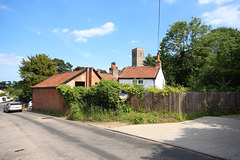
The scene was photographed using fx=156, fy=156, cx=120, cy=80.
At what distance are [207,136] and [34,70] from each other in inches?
1373

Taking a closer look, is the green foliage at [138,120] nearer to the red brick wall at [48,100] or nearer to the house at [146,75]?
the red brick wall at [48,100]

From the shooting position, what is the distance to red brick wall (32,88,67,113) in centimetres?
1732

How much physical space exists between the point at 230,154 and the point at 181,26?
3126 cm

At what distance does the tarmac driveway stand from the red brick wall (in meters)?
11.5

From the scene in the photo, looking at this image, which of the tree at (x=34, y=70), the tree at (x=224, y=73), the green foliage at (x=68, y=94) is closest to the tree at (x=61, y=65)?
the tree at (x=34, y=70)

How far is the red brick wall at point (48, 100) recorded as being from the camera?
56.8ft

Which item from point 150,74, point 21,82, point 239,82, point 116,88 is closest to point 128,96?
point 116,88

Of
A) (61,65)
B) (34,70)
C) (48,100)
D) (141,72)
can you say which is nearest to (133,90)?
(48,100)

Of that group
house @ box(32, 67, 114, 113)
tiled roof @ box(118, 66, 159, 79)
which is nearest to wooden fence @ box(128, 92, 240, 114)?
house @ box(32, 67, 114, 113)

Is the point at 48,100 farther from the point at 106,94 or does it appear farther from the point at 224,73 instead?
the point at 224,73

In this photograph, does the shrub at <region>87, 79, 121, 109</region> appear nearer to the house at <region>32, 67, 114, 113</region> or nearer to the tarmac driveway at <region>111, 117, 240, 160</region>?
the tarmac driveway at <region>111, 117, 240, 160</region>

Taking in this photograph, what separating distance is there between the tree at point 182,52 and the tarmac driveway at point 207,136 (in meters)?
22.6

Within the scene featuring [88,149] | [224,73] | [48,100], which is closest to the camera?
[88,149]

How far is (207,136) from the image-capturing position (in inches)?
269
